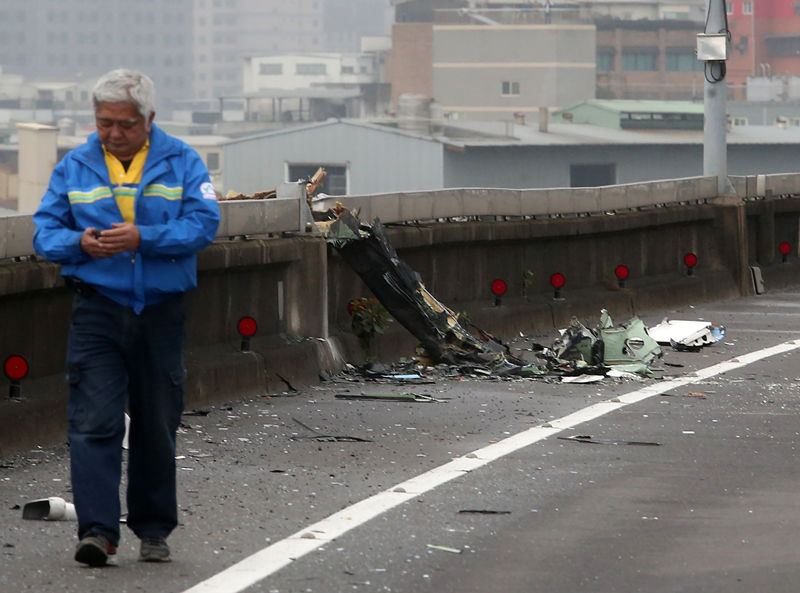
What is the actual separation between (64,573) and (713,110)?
15.6 m

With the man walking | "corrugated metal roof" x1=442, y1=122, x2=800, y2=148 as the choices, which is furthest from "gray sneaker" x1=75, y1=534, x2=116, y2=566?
"corrugated metal roof" x1=442, y1=122, x2=800, y2=148

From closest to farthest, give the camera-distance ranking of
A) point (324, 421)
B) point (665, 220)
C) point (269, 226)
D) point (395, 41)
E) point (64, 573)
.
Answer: point (64, 573), point (324, 421), point (269, 226), point (665, 220), point (395, 41)

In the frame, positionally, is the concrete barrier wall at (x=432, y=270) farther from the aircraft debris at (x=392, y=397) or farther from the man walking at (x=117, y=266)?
the man walking at (x=117, y=266)

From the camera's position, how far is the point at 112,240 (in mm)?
5922

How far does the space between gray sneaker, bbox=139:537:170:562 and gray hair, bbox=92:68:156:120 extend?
1510mm

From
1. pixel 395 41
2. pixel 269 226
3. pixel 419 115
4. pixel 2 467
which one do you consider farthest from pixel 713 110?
pixel 395 41

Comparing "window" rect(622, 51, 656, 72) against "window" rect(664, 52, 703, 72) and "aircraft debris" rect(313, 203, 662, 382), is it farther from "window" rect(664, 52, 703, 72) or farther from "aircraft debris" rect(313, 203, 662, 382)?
"aircraft debris" rect(313, 203, 662, 382)

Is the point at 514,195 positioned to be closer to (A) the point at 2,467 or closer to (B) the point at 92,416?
(A) the point at 2,467

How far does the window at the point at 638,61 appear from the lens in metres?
153

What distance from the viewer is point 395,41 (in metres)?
146

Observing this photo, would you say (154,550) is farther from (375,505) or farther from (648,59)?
(648,59)

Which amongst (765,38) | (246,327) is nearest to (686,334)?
(246,327)

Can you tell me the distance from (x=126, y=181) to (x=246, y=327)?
16.3ft

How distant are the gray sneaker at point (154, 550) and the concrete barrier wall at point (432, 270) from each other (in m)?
2.47
